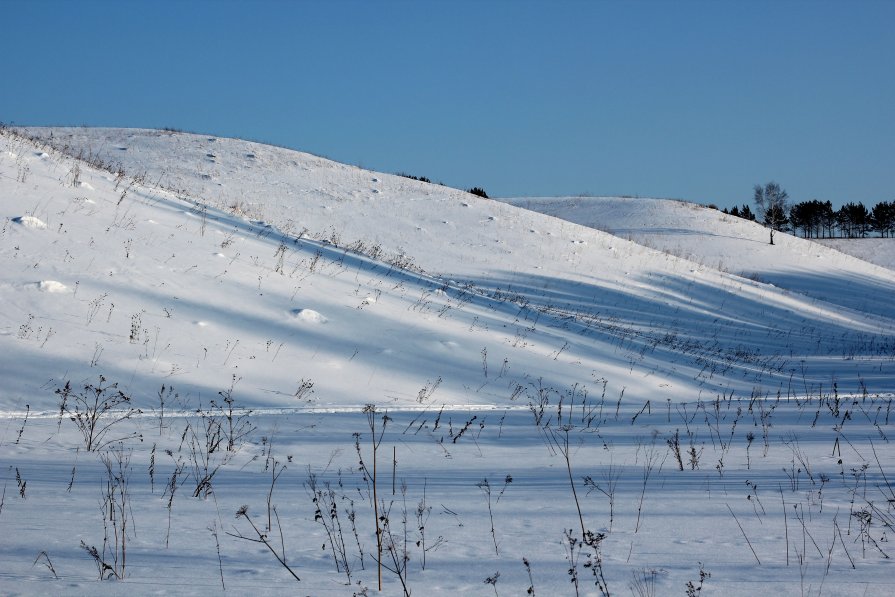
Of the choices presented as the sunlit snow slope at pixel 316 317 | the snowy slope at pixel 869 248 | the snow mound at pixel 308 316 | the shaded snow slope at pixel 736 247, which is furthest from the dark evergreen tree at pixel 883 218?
the snow mound at pixel 308 316

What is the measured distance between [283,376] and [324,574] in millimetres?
5318

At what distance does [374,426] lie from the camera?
602 centimetres

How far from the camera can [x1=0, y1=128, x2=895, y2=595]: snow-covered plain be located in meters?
2.84

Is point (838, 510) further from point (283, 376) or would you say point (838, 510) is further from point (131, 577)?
point (283, 376)

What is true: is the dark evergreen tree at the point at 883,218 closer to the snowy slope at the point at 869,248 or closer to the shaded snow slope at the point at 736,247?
the snowy slope at the point at 869,248

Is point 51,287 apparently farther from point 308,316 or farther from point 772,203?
point 772,203

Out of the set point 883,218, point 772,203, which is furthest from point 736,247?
point 883,218

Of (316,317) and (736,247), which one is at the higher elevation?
(736,247)

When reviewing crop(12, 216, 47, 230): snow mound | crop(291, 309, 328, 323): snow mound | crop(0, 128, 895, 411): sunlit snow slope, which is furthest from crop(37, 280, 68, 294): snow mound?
crop(291, 309, 328, 323): snow mound

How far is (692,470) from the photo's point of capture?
467 cm

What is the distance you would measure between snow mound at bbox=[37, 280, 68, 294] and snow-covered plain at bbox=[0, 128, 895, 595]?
27mm

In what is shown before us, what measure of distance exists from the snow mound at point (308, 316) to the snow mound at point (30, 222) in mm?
3795

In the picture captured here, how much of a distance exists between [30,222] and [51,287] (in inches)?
81.1

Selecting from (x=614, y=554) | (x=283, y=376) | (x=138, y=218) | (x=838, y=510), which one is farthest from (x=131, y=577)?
(x=138, y=218)
